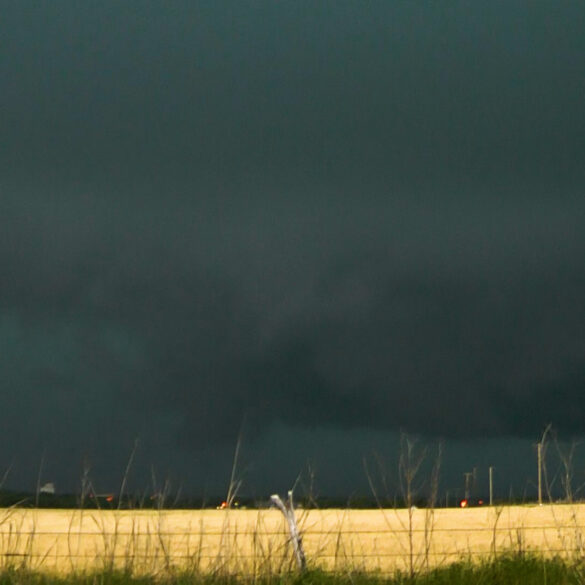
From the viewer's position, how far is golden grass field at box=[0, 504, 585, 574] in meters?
8.75

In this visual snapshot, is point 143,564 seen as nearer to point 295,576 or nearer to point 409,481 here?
point 295,576

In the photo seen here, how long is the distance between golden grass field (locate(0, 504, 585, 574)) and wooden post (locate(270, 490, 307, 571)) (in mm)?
120

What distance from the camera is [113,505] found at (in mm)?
8828

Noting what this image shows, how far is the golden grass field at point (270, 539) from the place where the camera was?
8.75 meters

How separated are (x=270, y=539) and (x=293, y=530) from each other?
0.29 meters

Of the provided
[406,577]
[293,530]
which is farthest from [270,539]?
[406,577]

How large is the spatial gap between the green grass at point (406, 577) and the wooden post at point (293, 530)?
6.6 inches

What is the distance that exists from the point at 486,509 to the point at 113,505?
6222mm

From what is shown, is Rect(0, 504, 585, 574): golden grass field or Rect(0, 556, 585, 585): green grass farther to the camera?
Rect(0, 504, 585, 574): golden grass field

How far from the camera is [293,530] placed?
9086 mm

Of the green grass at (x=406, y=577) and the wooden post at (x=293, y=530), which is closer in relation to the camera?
the green grass at (x=406, y=577)

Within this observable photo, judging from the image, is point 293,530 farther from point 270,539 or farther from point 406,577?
point 406,577

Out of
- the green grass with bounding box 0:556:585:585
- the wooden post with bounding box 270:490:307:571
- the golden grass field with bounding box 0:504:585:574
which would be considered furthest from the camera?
the wooden post with bounding box 270:490:307:571

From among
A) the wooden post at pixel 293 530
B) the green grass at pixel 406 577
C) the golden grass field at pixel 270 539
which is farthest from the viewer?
the wooden post at pixel 293 530
